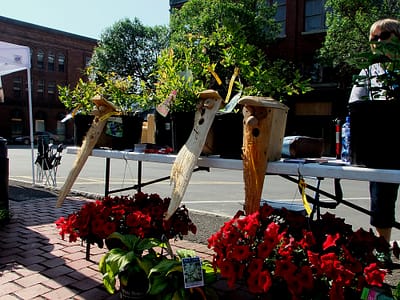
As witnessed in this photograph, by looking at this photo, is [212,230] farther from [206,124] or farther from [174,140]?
[206,124]

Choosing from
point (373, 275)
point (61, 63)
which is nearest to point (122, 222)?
point (373, 275)

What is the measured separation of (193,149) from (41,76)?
40.6 metres

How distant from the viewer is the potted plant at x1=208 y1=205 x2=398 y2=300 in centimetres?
169

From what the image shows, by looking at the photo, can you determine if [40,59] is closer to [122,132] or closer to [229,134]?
[122,132]

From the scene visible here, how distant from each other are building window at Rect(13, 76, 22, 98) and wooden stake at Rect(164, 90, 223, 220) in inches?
1548

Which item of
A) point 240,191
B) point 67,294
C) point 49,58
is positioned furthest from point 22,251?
point 49,58

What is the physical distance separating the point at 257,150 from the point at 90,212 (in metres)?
1.34

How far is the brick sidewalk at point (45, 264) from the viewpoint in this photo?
2.63 m

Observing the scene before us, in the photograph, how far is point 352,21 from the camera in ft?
43.5

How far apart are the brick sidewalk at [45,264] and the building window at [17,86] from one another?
36313 mm

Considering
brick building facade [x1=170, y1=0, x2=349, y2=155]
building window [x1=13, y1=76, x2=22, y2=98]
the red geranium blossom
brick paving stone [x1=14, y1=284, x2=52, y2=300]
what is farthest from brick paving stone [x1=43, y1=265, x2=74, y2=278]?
building window [x1=13, y1=76, x2=22, y2=98]

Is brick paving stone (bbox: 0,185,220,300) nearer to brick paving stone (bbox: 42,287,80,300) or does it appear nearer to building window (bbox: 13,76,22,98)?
brick paving stone (bbox: 42,287,80,300)

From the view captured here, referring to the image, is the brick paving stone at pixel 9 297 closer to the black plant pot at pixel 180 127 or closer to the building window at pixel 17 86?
the black plant pot at pixel 180 127

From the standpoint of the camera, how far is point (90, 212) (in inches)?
104
